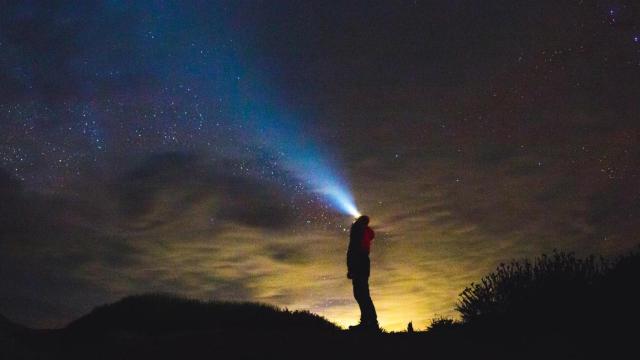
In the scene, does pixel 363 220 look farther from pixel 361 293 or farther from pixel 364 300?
pixel 364 300

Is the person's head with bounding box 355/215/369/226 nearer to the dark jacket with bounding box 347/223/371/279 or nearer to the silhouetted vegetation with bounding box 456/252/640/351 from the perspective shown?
the dark jacket with bounding box 347/223/371/279

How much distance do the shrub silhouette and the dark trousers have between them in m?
1.99

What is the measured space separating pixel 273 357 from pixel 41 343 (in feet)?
11.2

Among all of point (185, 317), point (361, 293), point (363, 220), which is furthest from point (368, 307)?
point (185, 317)

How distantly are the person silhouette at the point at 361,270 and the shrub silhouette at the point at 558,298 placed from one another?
81.1 inches

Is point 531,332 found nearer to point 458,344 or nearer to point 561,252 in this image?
point 458,344

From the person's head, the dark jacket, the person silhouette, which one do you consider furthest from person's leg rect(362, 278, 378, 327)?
the person's head

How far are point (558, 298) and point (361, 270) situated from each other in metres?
4.84

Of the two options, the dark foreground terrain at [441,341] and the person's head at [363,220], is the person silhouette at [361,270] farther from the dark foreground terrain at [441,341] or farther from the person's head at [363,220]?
the dark foreground terrain at [441,341]

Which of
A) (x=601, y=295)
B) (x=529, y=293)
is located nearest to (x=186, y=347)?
(x=601, y=295)

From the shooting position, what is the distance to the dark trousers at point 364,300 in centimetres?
1064

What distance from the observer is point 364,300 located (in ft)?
34.9

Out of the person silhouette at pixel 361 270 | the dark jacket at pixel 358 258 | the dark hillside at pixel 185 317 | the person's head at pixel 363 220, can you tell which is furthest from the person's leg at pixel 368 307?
the dark hillside at pixel 185 317

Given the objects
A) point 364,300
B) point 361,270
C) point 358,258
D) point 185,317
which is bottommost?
point 364,300
